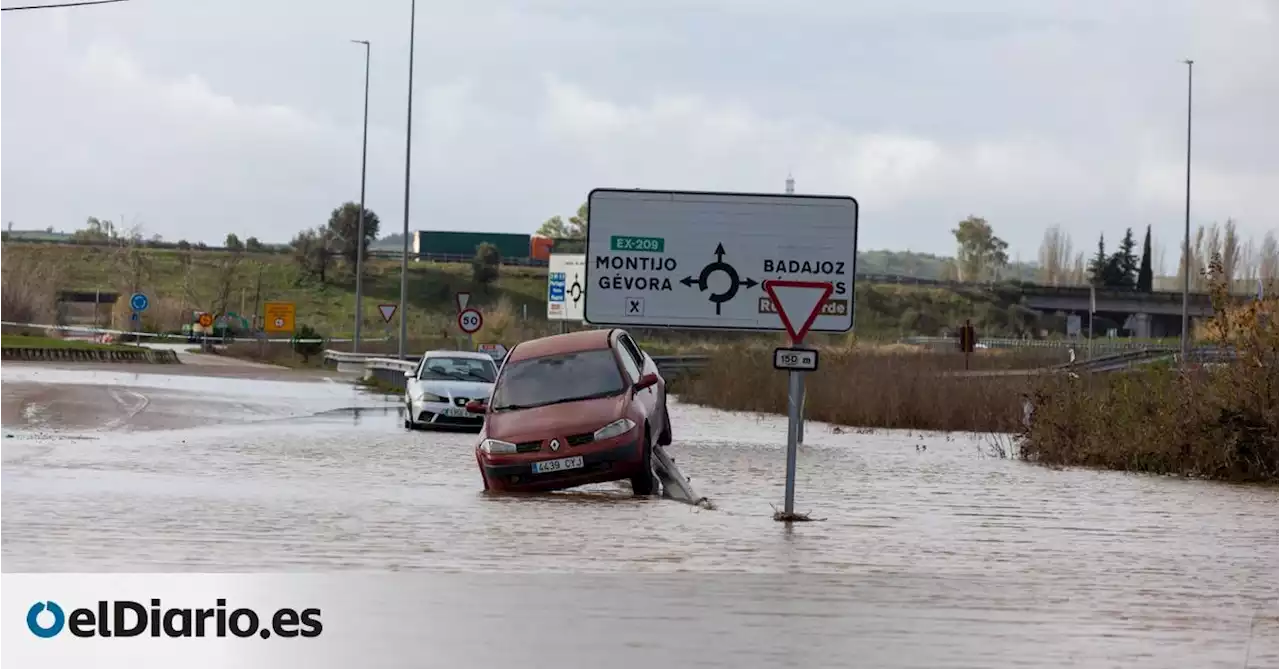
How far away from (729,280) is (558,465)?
14474 mm

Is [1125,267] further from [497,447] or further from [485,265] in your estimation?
[497,447]

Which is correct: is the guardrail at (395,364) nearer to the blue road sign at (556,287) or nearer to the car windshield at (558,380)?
the blue road sign at (556,287)

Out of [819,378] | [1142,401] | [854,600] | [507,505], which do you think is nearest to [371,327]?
[819,378]

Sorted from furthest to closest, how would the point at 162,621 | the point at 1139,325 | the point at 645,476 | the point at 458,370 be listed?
the point at 1139,325 < the point at 458,370 < the point at 645,476 < the point at 162,621

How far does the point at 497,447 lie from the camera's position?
74.2ft

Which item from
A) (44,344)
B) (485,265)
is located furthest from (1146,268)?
(44,344)

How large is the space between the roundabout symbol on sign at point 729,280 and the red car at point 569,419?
10806 mm

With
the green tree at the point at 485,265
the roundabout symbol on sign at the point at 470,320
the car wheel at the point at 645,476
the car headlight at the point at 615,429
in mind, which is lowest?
the car wheel at the point at 645,476

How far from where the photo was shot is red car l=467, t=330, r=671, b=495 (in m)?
22.3

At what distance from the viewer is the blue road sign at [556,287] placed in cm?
7206

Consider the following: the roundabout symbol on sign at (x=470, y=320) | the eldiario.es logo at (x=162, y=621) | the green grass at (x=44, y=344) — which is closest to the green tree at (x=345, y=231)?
the green grass at (x=44, y=344)

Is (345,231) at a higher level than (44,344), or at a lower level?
higher

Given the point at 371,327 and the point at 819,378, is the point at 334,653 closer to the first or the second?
the point at 819,378

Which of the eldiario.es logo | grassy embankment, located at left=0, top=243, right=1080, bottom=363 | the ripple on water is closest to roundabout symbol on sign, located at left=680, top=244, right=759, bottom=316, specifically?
the ripple on water
